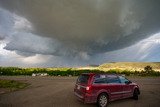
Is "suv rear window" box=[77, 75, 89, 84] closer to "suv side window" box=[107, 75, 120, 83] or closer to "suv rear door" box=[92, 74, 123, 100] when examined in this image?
"suv rear door" box=[92, 74, 123, 100]

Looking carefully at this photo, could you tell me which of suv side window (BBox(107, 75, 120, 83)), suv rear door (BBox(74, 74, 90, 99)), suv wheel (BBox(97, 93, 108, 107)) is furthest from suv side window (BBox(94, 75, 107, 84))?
suv wheel (BBox(97, 93, 108, 107))

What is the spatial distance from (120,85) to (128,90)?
1.15 m

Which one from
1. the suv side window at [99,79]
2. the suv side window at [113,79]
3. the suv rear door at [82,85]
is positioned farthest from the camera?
the suv side window at [113,79]

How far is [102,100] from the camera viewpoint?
1310cm

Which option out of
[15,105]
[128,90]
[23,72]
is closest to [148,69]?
[23,72]

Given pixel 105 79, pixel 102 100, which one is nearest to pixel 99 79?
pixel 105 79

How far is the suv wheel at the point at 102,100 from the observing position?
42.4 feet

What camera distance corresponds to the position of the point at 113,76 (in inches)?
558

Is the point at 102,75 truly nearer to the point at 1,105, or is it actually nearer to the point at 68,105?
the point at 68,105

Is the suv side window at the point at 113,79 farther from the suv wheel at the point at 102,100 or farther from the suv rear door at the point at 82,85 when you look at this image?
the suv rear door at the point at 82,85

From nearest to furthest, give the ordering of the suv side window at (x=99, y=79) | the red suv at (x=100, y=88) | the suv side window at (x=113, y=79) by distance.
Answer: the red suv at (x=100, y=88) < the suv side window at (x=99, y=79) < the suv side window at (x=113, y=79)

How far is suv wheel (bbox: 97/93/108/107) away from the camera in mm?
12927

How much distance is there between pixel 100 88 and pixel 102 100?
0.79 metres

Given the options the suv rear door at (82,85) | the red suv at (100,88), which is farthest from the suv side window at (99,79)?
the suv rear door at (82,85)
